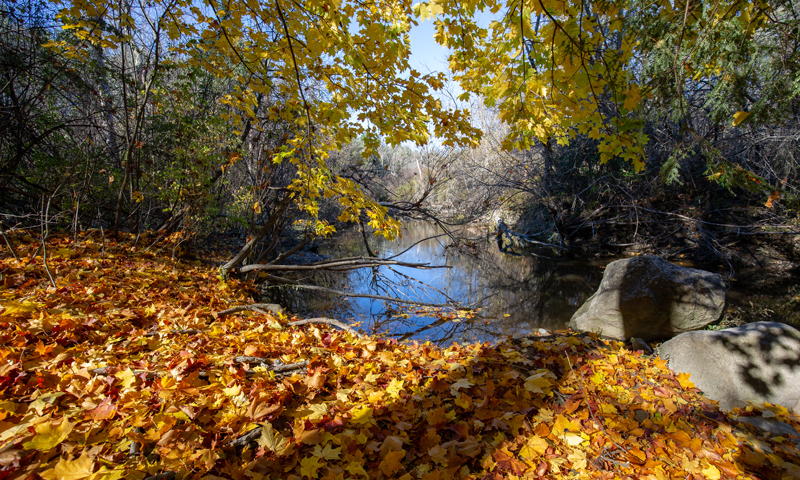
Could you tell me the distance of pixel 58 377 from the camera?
1.59 m

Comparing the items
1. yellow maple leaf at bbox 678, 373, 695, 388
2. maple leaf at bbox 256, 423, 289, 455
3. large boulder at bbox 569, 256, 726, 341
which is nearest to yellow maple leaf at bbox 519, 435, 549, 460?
maple leaf at bbox 256, 423, 289, 455

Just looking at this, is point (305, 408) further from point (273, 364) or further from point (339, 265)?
point (339, 265)

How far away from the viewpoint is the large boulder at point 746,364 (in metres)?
2.95

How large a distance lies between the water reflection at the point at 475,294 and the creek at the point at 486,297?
0.06 ft

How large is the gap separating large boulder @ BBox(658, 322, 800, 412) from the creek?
7.49 feet

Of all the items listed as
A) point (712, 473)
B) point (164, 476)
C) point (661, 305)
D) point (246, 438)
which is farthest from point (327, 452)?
point (661, 305)

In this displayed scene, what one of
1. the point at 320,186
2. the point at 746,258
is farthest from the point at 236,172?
the point at 746,258

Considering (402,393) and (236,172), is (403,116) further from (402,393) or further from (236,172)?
(236,172)

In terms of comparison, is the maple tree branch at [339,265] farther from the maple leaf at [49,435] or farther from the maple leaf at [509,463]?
the maple leaf at [49,435]

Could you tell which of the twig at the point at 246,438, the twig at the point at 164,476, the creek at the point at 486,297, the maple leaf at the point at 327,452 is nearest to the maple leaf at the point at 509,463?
the maple leaf at the point at 327,452

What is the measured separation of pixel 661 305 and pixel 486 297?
2972 mm

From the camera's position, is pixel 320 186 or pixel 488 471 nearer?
pixel 488 471

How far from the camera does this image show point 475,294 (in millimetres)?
7469

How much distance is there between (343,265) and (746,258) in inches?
427
